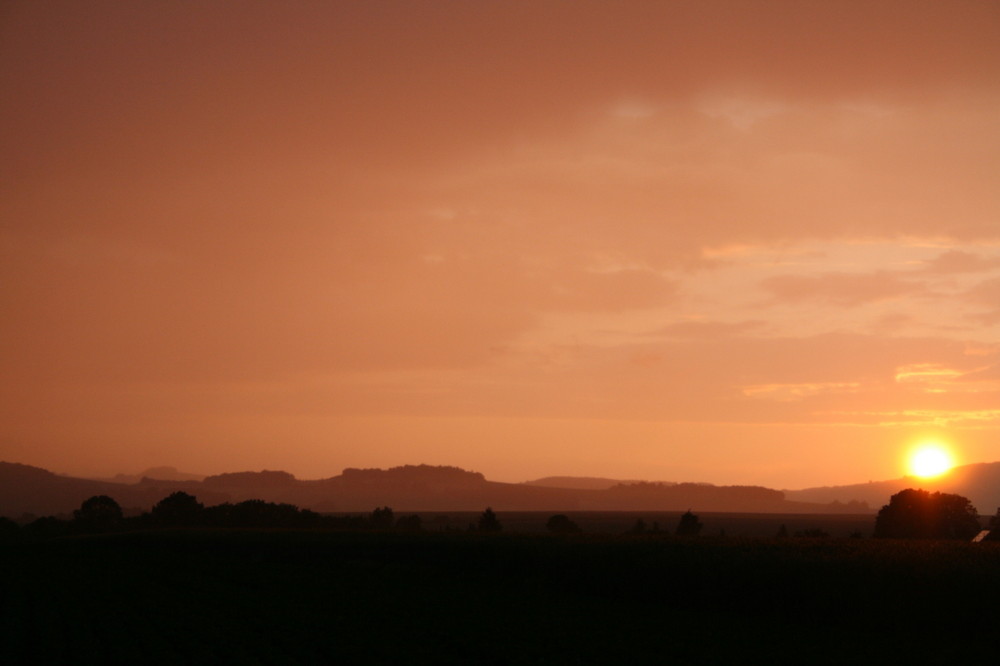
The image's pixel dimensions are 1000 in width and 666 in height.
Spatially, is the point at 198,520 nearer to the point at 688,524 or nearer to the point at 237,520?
the point at 237,520

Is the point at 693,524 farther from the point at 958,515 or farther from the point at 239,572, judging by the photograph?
the point at 239,572

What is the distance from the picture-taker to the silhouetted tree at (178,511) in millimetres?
163500

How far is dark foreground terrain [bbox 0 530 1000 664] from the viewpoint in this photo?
95.3ft

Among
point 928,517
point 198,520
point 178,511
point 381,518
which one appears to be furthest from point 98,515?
point 928,517

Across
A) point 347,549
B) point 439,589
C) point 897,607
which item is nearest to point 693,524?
point 347,549

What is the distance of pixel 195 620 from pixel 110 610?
269 inches

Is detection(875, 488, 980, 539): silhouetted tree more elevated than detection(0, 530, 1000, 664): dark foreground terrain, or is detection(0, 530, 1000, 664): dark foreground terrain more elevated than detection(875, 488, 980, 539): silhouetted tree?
detection(875, 488, 980, 539): silhouetted tree

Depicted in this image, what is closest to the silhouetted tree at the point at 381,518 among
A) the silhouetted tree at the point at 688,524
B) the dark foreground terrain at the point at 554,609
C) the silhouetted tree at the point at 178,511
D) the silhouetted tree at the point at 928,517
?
the silhouetted tree at the point at 178,511

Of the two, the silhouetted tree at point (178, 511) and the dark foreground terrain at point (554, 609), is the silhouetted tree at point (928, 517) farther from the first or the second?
the silhouetted tree at point (178, 511)

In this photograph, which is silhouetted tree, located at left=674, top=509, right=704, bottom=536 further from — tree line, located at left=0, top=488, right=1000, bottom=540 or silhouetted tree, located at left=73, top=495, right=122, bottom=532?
silhouetted tree, located at left=73, top=495, right=122, bottom=532

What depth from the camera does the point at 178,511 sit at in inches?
6560

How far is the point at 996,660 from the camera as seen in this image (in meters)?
28.6

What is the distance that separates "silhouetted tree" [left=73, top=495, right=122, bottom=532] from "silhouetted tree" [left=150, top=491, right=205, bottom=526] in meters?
9.39

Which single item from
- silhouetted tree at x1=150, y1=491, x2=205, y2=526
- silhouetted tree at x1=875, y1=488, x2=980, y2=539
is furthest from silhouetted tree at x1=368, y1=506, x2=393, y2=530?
silhouetted tree at x1=875, y1=488, x2=980, y2=539
